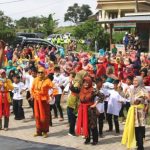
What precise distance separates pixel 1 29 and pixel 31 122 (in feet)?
113

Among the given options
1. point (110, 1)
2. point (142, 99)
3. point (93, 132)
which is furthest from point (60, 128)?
point (110, 1)

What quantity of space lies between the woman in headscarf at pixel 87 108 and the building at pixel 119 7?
162 feet

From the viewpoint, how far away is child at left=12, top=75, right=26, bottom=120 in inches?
524

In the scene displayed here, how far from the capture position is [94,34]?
38.4m

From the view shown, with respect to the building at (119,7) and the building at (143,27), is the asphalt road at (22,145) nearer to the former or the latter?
the building at (143,27)

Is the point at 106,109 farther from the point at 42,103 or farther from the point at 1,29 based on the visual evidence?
the point at 1,29

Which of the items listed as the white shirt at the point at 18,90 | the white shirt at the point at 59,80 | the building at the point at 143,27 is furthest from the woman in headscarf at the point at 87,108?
the building at the point at 143,27

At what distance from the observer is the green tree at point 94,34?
125 ft

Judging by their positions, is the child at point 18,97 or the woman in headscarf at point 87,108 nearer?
the woman in headscarf at point 87,108

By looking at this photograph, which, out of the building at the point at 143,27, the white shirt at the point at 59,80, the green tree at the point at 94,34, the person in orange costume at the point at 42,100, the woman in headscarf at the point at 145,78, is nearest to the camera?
the person in orange costume at the point at 42,100

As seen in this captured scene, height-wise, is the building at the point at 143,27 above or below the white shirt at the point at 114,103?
above

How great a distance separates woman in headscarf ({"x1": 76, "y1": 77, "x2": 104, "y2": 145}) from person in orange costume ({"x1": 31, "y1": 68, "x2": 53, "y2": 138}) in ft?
3.72

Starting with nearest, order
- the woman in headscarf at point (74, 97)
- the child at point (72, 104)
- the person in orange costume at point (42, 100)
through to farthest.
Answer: the woman in headscarf at point (74, 97)
the child at point (72, 104)
the person in orange costume at point (42, 100)

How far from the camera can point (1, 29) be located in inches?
1839
